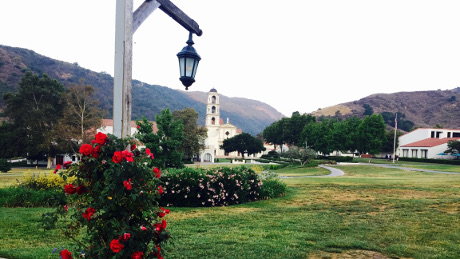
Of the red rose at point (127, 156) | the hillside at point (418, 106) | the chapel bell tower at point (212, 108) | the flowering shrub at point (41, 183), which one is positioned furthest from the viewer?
the hillside at point (418, 106)

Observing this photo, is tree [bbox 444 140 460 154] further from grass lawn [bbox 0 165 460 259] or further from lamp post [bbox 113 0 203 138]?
lamp post [bbox 113 0 203 138]

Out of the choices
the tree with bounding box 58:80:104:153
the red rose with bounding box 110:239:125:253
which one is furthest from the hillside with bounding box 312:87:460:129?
the red rose with bounding box 110:239:125:253

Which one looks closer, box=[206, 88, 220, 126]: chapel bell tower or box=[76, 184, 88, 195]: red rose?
box=[76, 184, 88, 195]: red rose

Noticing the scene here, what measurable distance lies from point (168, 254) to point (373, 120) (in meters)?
52.1

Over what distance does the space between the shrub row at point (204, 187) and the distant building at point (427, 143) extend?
5769 cm

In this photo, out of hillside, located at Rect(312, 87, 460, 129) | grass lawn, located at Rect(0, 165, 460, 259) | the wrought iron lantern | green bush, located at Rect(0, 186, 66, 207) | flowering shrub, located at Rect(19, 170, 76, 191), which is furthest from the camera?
hillside, located at Rect(312, 87, 460, 129)

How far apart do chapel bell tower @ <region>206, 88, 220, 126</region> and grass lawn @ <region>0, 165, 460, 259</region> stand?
7137cm

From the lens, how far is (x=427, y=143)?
2275 inches

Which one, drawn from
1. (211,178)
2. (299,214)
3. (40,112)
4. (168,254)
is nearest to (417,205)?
(299,214)

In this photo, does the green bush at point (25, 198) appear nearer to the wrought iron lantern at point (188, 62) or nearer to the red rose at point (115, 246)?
the wrought iron lantern at point (188, 62)

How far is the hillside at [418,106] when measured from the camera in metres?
138

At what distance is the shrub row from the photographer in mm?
9695

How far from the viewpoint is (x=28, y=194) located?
9.80m

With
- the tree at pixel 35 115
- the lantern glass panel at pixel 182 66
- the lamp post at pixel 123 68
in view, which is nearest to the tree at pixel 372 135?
the tree at pixel 35 115
